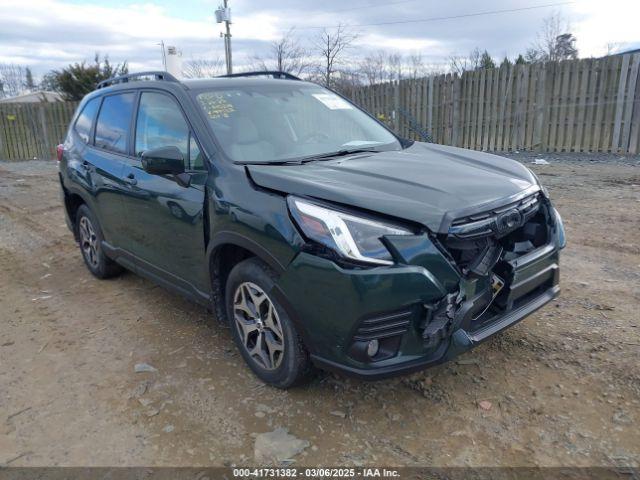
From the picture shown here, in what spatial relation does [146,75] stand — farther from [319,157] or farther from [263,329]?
[263,329]

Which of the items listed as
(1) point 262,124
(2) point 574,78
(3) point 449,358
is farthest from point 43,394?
(2) point 574,78

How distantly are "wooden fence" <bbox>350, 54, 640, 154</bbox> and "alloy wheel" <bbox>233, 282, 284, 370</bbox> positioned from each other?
10.8m

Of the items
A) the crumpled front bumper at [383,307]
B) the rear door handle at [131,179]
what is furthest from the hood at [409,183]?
the rear door handle at [131,179]

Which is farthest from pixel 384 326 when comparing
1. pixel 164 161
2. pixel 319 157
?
pixel 164 161

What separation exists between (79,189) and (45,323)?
137cm

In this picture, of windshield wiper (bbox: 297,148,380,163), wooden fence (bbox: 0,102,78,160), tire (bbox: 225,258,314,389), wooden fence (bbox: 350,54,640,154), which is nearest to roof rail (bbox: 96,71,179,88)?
windshield wiper (bbox: 297,148,380,163)

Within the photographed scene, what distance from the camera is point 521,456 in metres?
2.33

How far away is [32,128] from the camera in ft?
54.9

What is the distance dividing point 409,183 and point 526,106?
10.5 meters

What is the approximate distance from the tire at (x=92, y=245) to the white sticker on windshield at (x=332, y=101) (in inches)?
93.7

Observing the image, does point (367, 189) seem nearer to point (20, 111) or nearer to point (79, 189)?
point (79, 189)

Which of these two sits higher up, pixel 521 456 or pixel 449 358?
pixel 449 358

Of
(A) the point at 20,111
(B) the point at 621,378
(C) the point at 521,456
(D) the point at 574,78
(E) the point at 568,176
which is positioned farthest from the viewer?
(A) the point at 20,111

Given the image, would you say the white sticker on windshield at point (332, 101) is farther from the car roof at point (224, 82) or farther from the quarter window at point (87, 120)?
the quarter window at point (87, 120)
